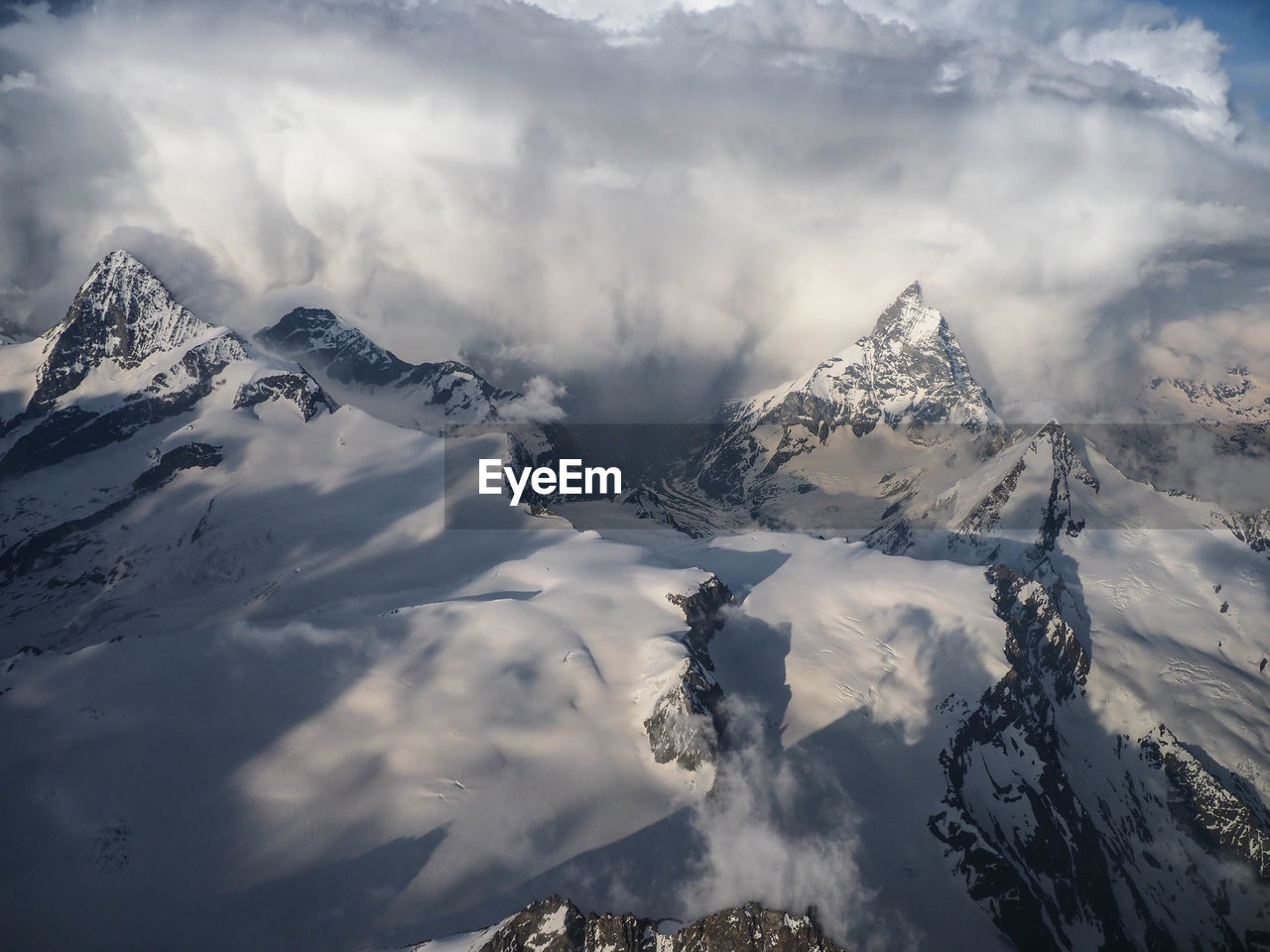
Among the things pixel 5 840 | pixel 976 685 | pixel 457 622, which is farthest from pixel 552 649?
pixel 976 685

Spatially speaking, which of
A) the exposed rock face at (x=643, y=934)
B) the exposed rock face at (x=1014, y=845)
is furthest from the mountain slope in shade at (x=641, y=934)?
the exposed rock face at (x=1014, y=845)

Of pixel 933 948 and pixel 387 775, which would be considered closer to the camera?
pixel 387 775

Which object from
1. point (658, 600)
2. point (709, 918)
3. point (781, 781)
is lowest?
point (781, 781)

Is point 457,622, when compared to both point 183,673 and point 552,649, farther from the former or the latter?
point 183,673

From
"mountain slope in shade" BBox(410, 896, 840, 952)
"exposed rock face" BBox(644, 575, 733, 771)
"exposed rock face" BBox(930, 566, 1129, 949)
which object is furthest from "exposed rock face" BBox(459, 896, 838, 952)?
"exposed rock face" BBox(930, 566, 1129, 949)

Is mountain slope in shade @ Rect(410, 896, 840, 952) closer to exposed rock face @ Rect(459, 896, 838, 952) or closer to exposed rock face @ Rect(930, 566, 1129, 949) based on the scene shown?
exposed rock face @ Rect(459, 896, 838, 952)

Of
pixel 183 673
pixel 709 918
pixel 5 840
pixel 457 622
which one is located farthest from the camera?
pixel 457 622

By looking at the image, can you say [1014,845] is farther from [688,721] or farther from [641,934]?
[641,934]

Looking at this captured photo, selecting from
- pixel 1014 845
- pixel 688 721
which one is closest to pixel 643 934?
pixel 688 721
